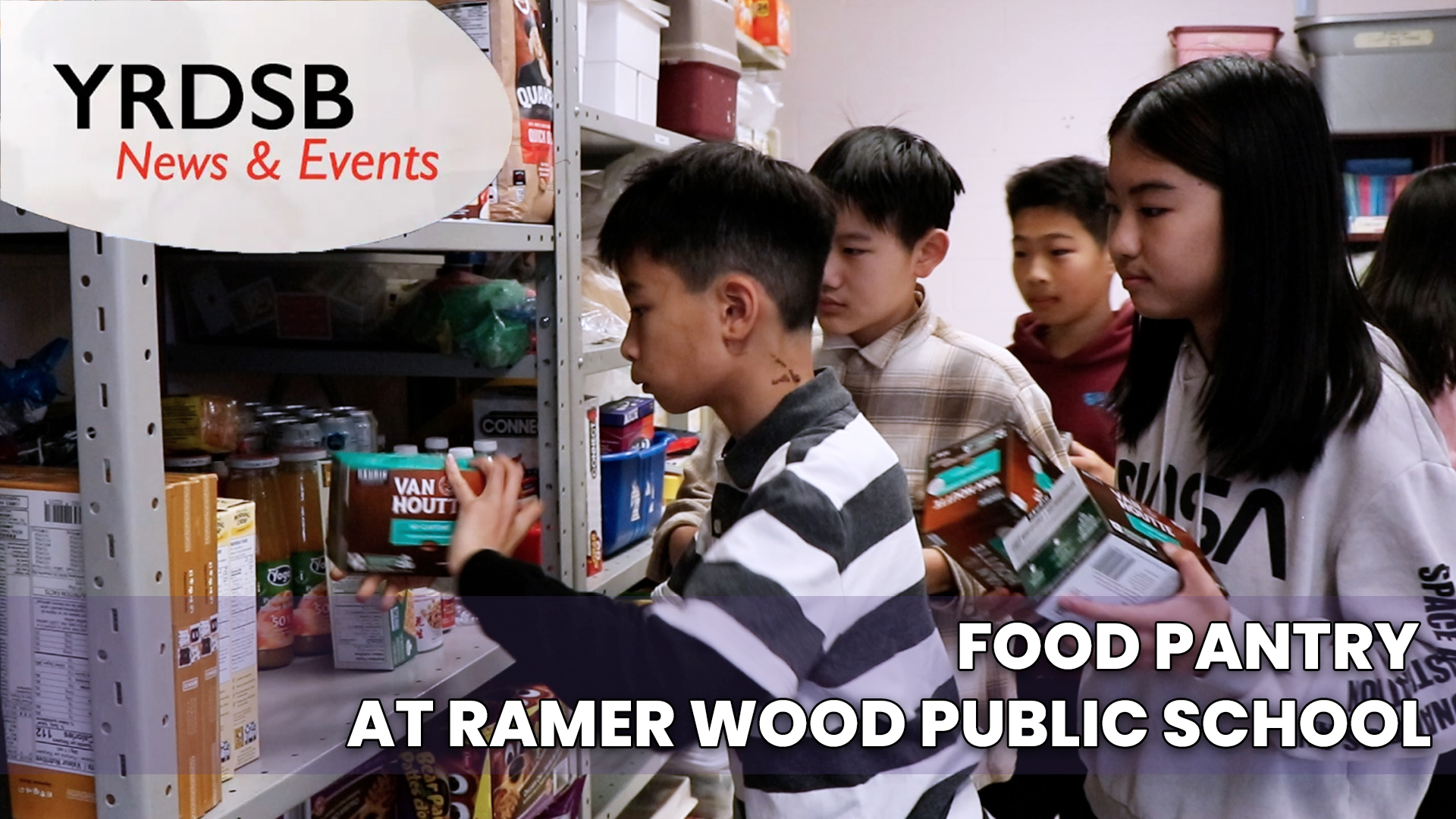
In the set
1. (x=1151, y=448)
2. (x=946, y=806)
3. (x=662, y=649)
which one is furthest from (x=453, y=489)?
(x=1151, y=448)

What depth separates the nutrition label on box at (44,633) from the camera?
37.2 inches

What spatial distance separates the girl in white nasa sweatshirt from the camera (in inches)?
45.3

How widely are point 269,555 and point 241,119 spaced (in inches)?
21.4

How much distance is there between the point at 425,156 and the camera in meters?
1.21

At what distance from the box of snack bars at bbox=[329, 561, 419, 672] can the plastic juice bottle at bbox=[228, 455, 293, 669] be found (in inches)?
2.3

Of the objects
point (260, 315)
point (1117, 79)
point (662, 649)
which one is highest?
point (1117, 79)

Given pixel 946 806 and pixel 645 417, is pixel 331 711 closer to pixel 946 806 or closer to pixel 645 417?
pixel 946 806

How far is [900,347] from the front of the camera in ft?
5.92

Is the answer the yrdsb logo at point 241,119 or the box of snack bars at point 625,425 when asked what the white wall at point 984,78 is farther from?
the yrdsb logo at point 241,119

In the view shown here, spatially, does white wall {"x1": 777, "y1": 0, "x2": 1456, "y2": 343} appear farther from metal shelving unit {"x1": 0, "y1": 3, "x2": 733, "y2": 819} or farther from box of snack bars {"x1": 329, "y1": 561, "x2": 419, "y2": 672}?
box of snack bars {"x1": 329, "y1": 561, "x2": 419, "y2": 672}

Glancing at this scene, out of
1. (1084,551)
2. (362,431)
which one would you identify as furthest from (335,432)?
(1084,551)

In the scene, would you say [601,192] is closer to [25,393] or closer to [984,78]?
[25,393]

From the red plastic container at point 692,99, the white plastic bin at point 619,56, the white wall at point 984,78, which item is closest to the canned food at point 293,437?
the white plastic bin at point 619,56

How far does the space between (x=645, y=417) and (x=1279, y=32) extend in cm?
343
